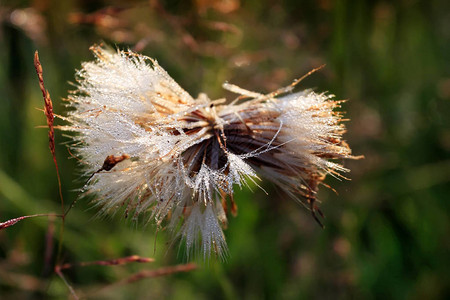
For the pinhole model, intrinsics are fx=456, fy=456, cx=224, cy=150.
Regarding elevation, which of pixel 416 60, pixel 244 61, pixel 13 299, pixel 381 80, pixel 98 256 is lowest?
pixel 13 299

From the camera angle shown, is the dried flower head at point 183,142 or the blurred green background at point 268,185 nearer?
the dried flower head at point 183,142

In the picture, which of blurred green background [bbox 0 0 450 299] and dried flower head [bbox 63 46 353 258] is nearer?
dried flower head [bbox 63 46 353 258]

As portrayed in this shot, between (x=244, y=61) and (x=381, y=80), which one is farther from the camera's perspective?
(x=381, y=80)

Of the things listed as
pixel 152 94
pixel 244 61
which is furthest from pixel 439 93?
pixel 152 94

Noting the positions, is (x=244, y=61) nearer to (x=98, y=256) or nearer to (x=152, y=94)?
(x=152, y=94)
